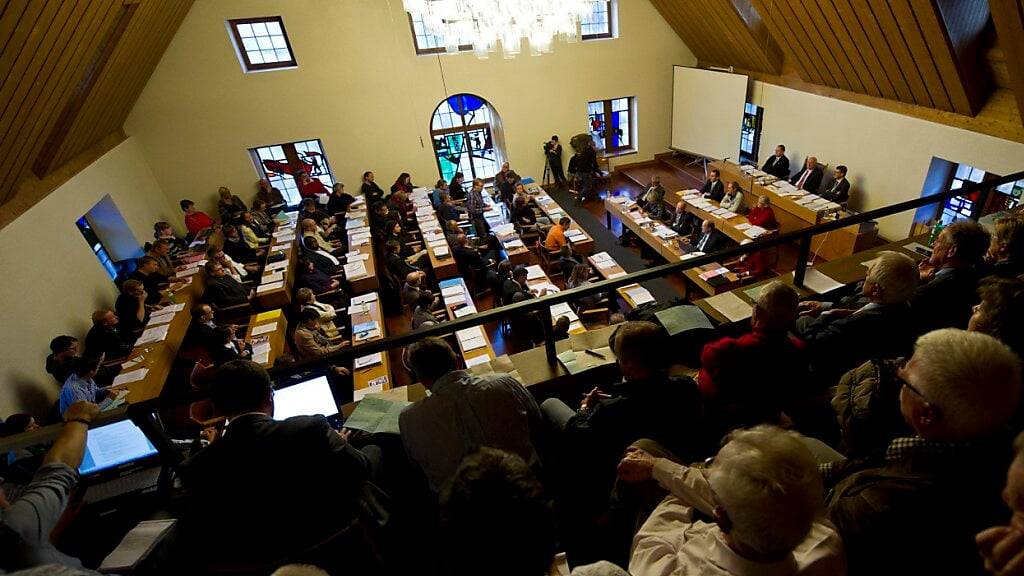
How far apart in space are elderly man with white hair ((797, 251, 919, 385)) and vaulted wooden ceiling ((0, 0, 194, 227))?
5.98 m

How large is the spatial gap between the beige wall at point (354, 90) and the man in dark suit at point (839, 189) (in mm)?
5009

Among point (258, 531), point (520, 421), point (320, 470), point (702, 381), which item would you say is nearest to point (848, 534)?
point (702, 381)

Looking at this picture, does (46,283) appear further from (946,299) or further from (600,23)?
(600,23)

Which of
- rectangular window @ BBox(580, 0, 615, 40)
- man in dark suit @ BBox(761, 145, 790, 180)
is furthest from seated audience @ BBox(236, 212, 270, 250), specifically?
man in dark suit @ BBox(761, 145, 790, 180)

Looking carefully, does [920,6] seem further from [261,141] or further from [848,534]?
[261,141]

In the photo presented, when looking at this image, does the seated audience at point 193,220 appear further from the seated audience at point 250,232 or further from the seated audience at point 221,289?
the seated audience at point 221,289

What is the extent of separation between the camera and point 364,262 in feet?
23.3

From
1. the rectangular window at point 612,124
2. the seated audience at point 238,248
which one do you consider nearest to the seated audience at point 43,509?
the seated audience at point 238,248

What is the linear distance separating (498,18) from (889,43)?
→ 487cm

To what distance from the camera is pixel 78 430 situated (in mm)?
1593

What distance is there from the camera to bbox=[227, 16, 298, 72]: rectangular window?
8.76 m

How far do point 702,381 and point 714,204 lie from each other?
7.07m

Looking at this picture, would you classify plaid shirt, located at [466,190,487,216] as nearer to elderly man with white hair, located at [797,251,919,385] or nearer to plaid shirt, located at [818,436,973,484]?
elderly man with white hair, located at [797,251,919,385]

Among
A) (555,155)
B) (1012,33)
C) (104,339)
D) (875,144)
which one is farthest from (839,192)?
(104,339)
